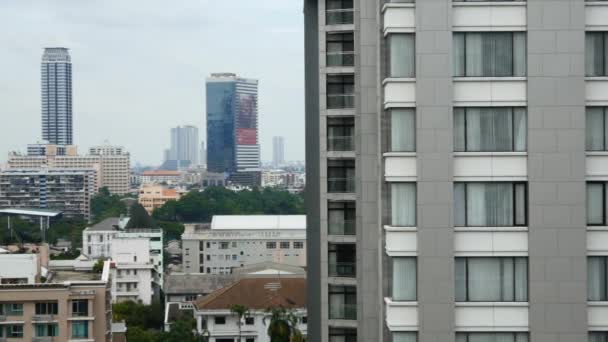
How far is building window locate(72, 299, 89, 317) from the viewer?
1217 inches

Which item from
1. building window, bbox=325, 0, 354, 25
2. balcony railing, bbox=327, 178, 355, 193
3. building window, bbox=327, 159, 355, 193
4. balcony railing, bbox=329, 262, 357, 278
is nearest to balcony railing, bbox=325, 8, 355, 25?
building window, bbox=325, 0, 354, 25

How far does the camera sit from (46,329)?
30516mm

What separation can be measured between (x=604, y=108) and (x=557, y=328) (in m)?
2.80

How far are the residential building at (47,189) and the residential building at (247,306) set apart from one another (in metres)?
124

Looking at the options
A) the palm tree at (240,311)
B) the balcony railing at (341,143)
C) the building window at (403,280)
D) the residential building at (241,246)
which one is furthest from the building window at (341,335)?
the residential building at (241,246)

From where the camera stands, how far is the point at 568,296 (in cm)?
1315

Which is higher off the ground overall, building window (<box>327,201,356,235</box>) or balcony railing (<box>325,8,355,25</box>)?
balcony railing (<box>325,8,355,25</box>)

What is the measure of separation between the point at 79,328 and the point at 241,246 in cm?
6212

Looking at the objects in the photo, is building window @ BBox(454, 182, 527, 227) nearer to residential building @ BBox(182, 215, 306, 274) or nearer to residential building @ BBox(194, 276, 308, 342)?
residential building @ BBox(194, 276, 308, 342)

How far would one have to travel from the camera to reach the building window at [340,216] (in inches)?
774

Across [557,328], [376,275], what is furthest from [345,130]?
[557,328]

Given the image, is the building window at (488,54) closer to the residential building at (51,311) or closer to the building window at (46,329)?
the residential building at (51,311)

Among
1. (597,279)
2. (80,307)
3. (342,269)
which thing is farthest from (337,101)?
(80,307)

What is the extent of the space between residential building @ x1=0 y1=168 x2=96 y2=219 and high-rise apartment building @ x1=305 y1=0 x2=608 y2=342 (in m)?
166
